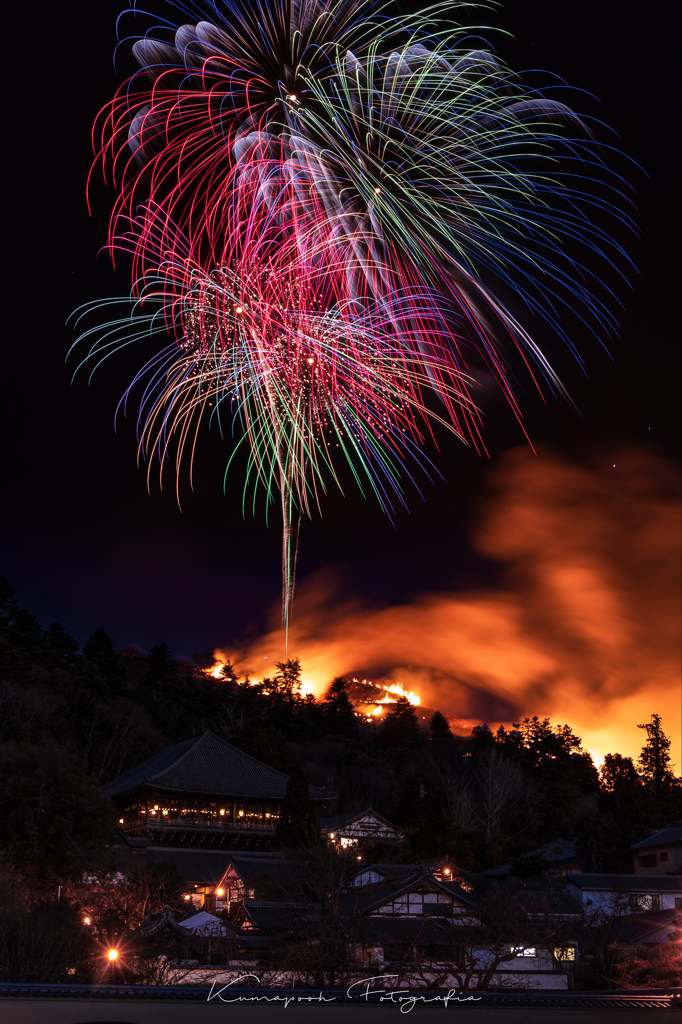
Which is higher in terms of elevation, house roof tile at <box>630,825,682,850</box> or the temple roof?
the temple roof

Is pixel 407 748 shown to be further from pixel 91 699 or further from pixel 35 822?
pixel 35 822

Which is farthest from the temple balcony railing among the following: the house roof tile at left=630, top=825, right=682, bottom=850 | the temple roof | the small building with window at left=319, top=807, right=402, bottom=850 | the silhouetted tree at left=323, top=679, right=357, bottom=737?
the silhouetted tree at left=323, top=679, right=357, bottom=737

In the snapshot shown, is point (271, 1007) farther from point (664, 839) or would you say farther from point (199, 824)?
point (664, 839)

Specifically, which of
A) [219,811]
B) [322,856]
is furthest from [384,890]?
[219,811]

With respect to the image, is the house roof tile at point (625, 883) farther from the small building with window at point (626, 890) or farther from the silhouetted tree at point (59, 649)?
the silhouetted tree at point (59, 649)

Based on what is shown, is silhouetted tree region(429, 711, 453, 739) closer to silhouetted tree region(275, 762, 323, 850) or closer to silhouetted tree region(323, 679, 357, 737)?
silhouetted tree region(323, 679, 357, 737)

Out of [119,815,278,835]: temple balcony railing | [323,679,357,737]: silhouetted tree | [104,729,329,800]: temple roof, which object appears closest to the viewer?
[119,815,278,835]: temple balcony railing

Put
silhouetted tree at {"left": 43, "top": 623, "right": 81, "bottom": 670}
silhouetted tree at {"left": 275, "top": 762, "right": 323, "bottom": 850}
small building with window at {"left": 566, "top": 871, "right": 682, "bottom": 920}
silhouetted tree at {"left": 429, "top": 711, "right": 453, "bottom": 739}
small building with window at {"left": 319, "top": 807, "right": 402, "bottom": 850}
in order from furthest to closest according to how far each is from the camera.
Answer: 1. silhouetted tree at {"left": 429, "top": 711, "right": 453, "bottom": 739}
2. silhouetted tree at {"left": 43, "top": 623, "right": 81, "bottom": 670}
3. small building with window at {"left": 319, "top": 807, "right": 402, "bottom": 850}
4. silhouetted tree at {"left": 275, "top": 762, "right": 323, "bottom": 850}
5. small building with window at {"left": 566, "top": 871, "right": 682, "bottom": 920}

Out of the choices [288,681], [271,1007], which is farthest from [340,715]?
[271,1007]
